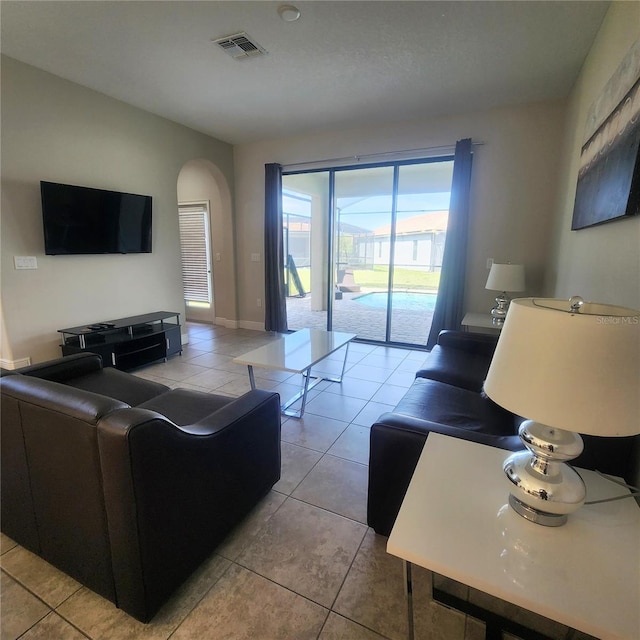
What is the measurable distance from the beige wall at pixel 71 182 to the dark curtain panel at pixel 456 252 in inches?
139

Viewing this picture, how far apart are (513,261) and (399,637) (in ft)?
12.7

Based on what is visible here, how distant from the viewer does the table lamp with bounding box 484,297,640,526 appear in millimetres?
742

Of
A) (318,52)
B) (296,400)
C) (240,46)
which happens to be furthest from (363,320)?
(240,46)

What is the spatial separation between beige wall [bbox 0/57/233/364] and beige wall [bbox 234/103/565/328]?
7.70 feet

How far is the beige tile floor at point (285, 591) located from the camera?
4.16 feet

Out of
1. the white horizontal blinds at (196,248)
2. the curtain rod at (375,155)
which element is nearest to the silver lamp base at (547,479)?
the curtain rod at (375,155)

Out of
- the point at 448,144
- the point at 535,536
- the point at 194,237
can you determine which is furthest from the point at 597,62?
the point at 194,237

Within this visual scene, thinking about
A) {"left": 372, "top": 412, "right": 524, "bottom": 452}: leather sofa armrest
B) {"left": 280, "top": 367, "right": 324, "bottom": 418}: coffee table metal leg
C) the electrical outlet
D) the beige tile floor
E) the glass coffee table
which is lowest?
the beige tile floor

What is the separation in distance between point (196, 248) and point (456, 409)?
5.38m

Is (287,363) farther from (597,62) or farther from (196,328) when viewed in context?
(196,328)

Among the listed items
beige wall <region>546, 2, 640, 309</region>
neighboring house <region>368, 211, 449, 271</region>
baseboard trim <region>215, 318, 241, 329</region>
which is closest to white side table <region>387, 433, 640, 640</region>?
beige wall <region>546, 2, 640, 309</region>

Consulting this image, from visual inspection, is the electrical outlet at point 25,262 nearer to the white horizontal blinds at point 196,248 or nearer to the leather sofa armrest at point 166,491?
the white horizontal blinds at point 196,248

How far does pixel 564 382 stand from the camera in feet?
2.53

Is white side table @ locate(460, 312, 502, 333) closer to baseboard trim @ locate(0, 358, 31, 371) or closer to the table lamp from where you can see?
the table lamp
